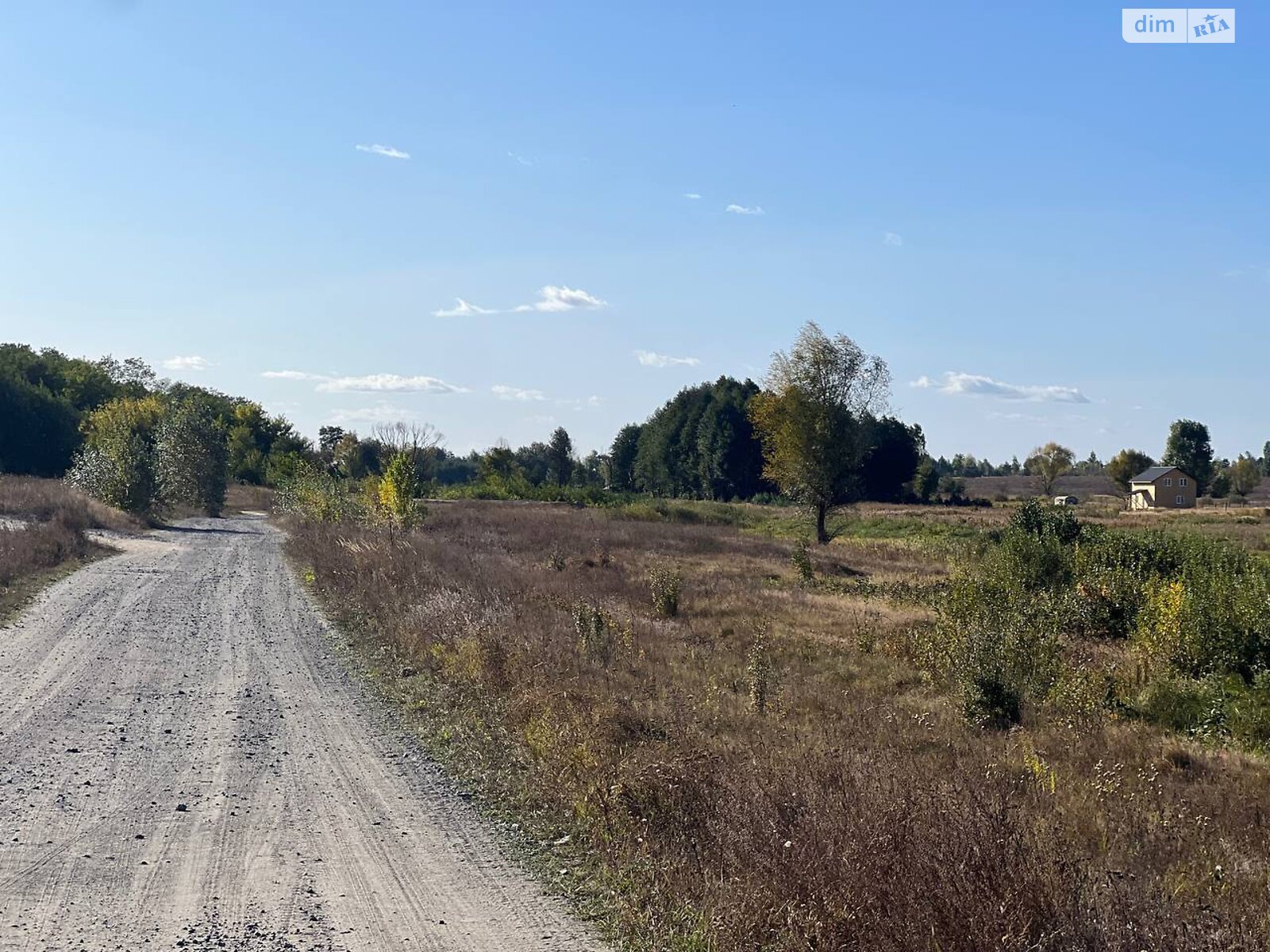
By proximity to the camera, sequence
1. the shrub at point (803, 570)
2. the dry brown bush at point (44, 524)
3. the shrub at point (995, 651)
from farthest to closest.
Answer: the shrub at point (803, 570) → the dry brown bush at point (44, 524) → the shrub at point (995, 651)

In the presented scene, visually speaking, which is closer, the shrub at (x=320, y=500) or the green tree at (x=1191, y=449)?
the shrub at (x=320, y=500)

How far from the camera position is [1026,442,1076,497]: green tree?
4289 inches

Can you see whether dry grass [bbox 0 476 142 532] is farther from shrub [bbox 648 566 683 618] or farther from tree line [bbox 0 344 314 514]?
shrub [bbox 648 566 683 618]

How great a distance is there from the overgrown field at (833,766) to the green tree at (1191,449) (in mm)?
99903

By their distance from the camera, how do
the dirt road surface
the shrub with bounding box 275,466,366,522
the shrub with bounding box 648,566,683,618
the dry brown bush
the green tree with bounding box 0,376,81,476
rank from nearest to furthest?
the dirt road surface → the shrub with bounding box 648,566,683,618 → the dry brown bush → the shrub with bounding box 275,466,366,522 → the green tree with bounding box 0,376,81,476

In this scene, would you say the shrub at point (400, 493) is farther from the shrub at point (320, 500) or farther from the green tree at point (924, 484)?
the green tree at point (924, 484)

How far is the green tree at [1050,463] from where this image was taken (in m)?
109

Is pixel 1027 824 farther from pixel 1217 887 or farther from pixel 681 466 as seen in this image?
pixel 681 466

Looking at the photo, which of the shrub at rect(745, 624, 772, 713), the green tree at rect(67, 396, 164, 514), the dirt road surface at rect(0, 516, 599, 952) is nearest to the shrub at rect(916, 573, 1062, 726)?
the shrub at rect(745, 624, 772, 713)

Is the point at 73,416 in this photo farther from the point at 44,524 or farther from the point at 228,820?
the point at 228,820

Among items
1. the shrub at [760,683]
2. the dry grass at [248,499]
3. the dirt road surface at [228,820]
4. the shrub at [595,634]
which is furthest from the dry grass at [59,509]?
the shrub at [760,683]

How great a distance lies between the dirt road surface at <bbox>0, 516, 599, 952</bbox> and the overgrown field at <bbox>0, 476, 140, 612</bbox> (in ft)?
28.6

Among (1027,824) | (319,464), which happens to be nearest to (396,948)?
(1027,824)

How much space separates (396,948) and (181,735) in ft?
19.3
